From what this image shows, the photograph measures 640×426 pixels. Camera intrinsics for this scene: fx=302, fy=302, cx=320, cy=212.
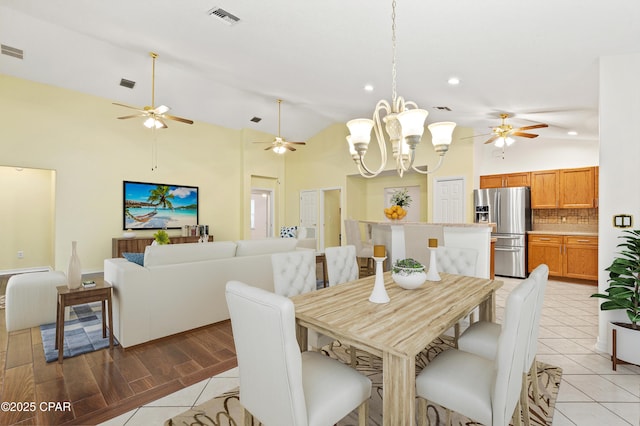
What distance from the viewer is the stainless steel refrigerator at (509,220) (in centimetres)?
571

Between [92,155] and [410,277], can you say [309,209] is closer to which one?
[92,155]

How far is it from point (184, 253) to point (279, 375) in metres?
2.29

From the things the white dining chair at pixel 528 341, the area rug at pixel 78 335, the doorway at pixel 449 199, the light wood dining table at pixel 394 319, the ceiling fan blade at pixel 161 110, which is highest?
the ceiling fan blade at pixel 161 110

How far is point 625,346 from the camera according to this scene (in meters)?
2.42

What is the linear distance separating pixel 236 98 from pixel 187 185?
7.52 feet

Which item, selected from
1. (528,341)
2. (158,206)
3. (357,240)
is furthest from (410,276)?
(158,206)

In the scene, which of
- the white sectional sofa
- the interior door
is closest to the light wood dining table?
the white sectional sofa

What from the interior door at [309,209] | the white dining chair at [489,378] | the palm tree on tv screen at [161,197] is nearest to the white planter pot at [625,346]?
the white dining chair at [489,378]

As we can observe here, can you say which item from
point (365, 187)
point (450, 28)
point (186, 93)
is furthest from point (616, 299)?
point (186, 93)

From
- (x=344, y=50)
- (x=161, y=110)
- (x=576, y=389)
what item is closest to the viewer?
(x=576, y=389)

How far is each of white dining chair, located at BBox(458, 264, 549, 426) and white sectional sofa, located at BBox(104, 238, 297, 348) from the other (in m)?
2.44

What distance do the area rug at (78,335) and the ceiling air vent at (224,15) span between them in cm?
331

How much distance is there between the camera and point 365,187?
8.48 m

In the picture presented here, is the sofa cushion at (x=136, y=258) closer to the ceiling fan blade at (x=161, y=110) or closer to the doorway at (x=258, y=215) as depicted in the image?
the ceiling fan blade at (x=161, y=110)
